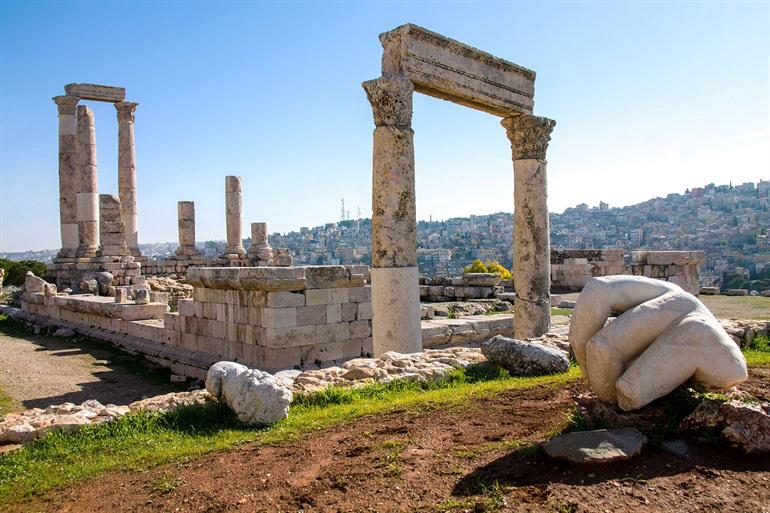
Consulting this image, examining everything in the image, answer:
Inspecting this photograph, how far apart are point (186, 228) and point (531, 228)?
78.2ft

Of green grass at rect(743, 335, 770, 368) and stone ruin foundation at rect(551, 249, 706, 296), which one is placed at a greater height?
stone ruin foundation at rect(551, 249, 706, 296)

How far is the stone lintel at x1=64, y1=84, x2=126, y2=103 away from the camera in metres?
29.6

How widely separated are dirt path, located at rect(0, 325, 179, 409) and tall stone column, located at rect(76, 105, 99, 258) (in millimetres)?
11920

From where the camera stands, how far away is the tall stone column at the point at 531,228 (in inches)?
489

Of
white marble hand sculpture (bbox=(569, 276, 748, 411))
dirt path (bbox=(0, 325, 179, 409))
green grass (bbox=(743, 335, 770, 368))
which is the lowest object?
dirt path (bbox=(0, 325, 179, 409))

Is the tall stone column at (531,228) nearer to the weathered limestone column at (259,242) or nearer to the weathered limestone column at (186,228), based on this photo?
the weathered limestone column at (186,228)

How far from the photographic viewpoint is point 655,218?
96.8 metres

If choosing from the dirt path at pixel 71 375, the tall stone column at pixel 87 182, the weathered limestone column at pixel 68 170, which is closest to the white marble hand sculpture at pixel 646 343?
the dirt path at pixel 71 375

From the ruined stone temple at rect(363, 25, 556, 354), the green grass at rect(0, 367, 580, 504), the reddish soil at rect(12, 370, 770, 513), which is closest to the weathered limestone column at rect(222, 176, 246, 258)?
the ruined stone temple at rect(363, 25, 556, 354)

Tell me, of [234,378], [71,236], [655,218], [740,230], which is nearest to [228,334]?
[234,378]

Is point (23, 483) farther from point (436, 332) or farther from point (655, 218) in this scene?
point (655, 218)

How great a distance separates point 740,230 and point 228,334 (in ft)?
226

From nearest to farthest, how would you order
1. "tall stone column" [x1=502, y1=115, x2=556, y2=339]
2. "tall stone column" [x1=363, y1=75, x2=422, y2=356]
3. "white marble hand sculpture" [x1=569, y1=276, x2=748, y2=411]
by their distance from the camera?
"white marble hand sculpture" [x1=569, y1=276, x2=748, y2=411], "tall stone column" [x1=363, y1=75, x2=422, y2=356], "tall stone column" [x1=502, y1=115, x2=556, y2=339]

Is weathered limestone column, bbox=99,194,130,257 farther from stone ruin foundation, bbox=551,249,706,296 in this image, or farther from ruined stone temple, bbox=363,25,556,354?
ruined stone temple, bbox=363,25,556,354
